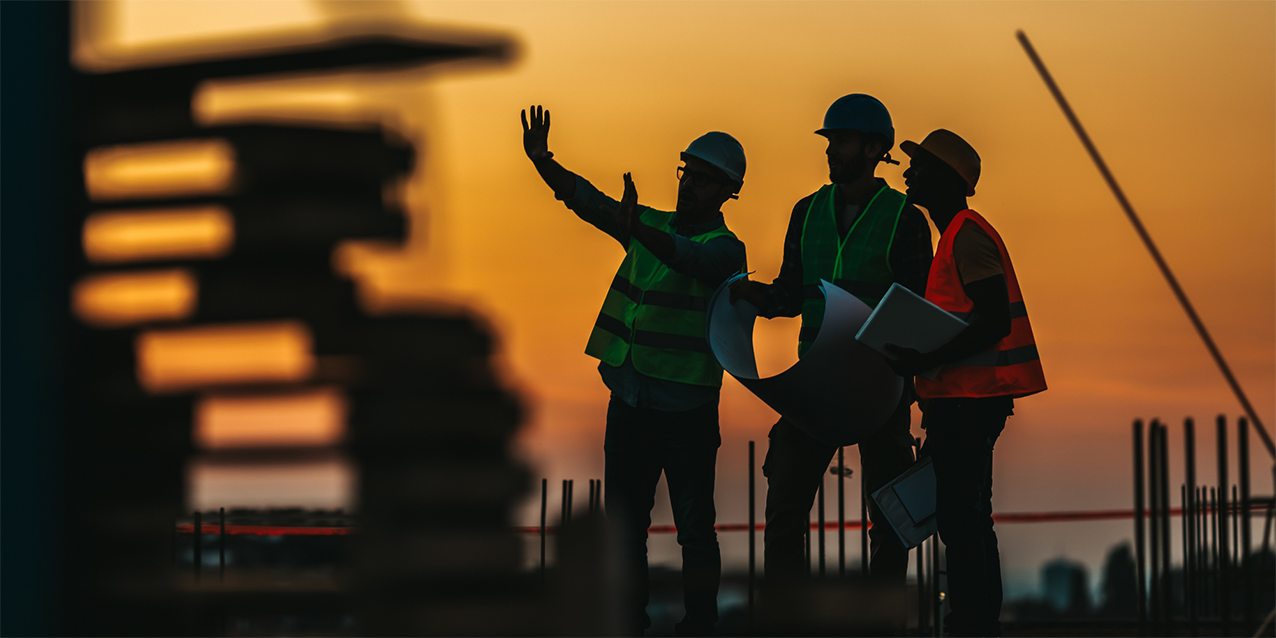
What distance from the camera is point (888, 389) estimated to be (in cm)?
534

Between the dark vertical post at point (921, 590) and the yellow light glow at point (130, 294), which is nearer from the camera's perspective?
the yellow light glow at point (130, 294)

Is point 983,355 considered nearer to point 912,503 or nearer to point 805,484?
point 912,503

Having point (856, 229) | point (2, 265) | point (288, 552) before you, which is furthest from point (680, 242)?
point (288, 552)

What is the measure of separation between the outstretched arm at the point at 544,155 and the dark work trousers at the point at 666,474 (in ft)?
3.37

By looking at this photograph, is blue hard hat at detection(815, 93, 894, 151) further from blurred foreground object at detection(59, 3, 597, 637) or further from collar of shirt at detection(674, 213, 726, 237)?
blurred foreground object at detection(59, 3, 597, 637)

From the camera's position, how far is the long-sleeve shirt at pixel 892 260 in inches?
212

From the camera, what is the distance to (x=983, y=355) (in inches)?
190

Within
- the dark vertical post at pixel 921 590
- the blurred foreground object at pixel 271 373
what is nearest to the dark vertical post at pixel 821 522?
the dark vertical post at pixel 921 590

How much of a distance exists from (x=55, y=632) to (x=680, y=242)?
3102 millimetres

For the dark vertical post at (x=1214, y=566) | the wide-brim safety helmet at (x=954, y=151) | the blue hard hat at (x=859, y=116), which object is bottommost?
the dark vertical post at (x=1214, y=566)

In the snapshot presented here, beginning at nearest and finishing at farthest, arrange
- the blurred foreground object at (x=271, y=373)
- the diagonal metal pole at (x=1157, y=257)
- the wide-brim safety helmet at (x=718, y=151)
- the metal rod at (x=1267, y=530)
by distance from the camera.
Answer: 1. the blurred foreground object at (x=271, y=373)
2. the diagonal metal pole at (x=1157, y=257)
3. the wide-brim safety helmet at (x=718, y=151)
4. the metal rod at (x=1267, y=530)

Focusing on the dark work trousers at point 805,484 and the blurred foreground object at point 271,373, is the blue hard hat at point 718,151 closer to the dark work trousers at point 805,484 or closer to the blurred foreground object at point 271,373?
the dark work trousers at point 805,484

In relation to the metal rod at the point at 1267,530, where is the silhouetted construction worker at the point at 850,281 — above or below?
above

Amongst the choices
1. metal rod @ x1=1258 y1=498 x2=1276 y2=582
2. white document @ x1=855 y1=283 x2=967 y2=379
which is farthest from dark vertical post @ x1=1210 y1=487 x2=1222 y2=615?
white document @ x1=855 y1=283 x2=967 y2=379
